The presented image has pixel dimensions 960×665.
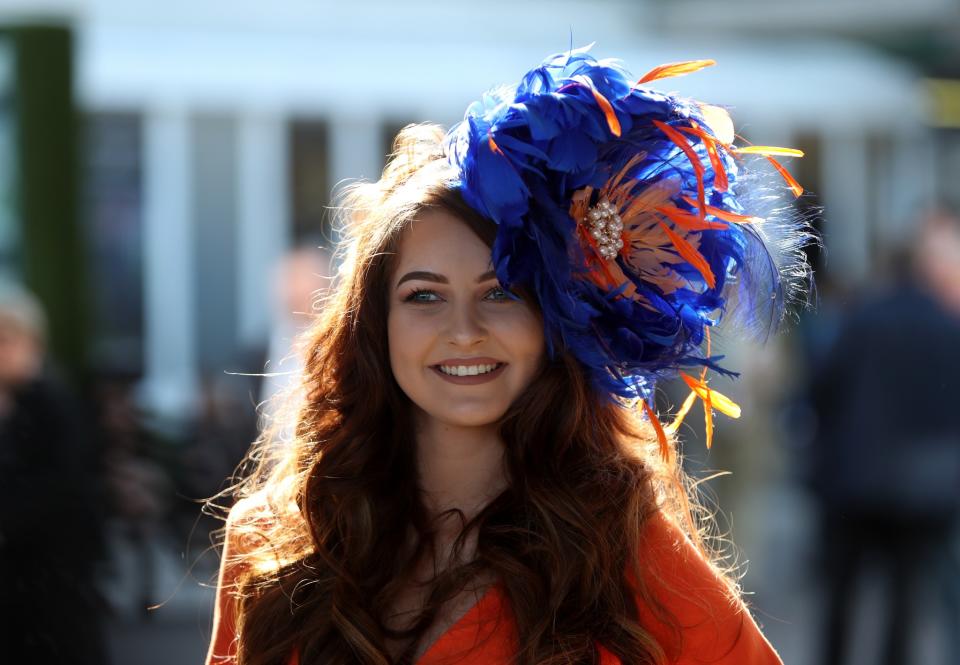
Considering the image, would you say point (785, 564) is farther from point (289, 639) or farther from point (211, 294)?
point (289, 639)

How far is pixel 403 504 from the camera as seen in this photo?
2328mm

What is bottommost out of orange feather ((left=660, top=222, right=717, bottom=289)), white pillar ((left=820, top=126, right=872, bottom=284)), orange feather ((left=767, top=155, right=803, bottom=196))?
orange feather ((left=660, top=222, right=717, bottom=289))

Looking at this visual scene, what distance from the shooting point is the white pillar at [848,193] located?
1047 centimetres

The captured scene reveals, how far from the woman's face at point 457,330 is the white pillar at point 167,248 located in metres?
6.25

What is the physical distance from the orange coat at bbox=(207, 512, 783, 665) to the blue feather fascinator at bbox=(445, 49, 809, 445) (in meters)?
0.24

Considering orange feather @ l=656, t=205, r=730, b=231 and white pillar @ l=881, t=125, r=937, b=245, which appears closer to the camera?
orange feather @ l=656, t=205, r=730, b=231

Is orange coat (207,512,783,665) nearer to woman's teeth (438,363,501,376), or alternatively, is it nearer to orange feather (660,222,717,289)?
woman's teeth (438,363,501,376)

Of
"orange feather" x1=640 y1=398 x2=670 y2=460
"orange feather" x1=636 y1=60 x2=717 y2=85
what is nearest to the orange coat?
"orange feather" x1=640 y1=398 x2=670 y2=460

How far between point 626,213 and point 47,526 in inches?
76.4

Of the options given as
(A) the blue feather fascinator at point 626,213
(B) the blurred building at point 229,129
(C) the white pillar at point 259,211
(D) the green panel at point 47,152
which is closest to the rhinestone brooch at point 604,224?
(A) the blue feather fascinator at point 626,213

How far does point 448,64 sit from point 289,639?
721 centimetres

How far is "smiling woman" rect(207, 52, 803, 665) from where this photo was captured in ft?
6.84

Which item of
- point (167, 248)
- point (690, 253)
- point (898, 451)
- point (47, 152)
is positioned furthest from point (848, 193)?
point (690, 253)

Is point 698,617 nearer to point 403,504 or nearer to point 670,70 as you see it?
point 403,504
